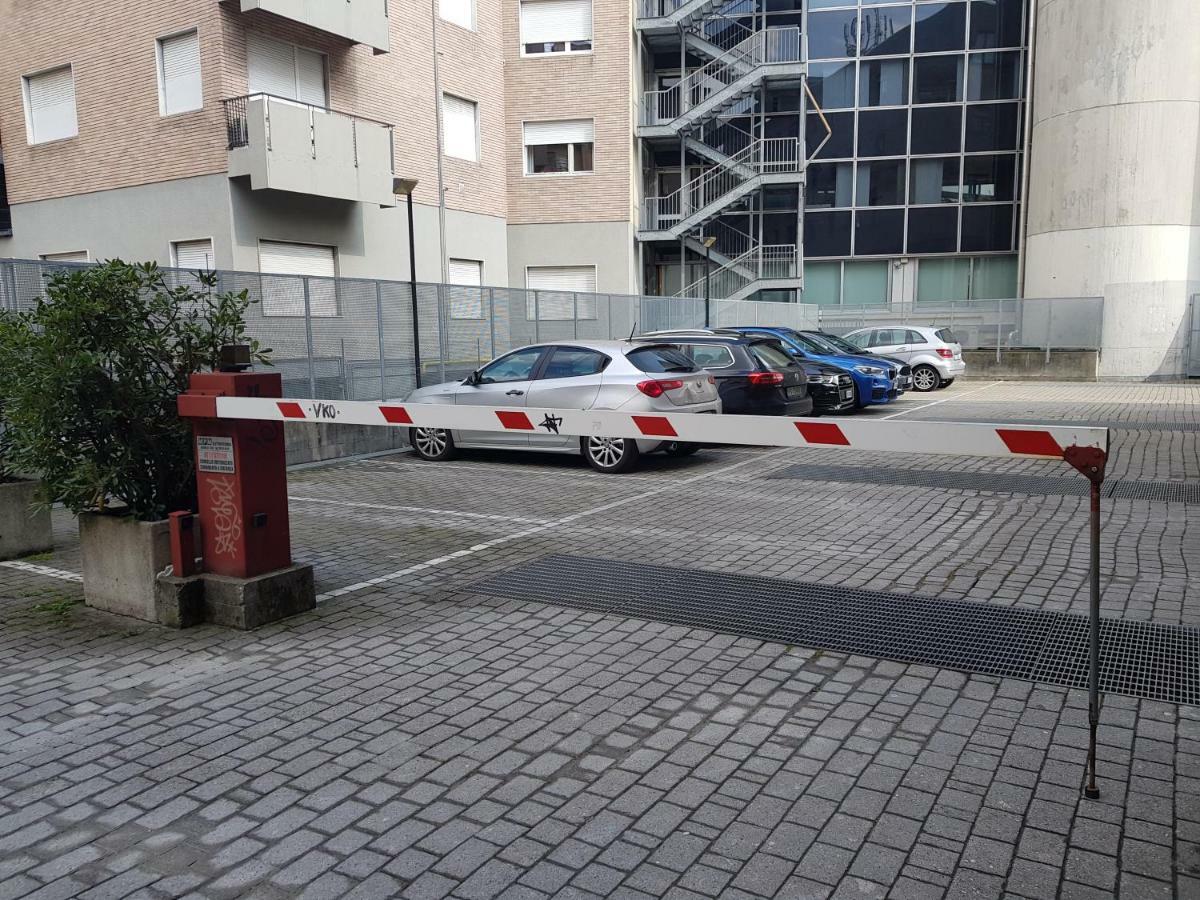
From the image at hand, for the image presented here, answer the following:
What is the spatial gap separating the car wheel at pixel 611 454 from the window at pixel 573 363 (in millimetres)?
811

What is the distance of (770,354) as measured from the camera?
1398 cm

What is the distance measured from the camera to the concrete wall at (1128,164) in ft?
87.8

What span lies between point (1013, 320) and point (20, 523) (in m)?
28.2

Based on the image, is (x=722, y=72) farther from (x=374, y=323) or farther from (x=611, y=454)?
(x=611, y=454)

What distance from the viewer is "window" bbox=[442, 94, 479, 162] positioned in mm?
23984

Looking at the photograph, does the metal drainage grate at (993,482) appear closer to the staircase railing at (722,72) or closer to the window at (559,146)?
the window at (559,146)

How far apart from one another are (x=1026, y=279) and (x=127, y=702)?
31.2 metres

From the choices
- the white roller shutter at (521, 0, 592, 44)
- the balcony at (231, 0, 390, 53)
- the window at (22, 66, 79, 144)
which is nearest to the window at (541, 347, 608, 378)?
the balcony at (231, 0, 390, 53)

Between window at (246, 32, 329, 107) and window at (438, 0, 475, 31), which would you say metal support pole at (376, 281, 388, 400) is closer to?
window at (246, 32, 329, 107)

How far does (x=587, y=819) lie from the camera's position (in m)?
3.37

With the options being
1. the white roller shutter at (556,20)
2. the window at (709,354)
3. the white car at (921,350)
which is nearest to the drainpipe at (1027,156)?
the white car at (921,350)

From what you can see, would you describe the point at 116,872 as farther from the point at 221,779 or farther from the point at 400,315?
the point at 400,315

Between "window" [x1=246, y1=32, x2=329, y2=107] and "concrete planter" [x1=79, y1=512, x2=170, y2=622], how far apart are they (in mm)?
14057

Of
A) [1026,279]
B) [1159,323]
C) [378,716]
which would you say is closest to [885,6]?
[1026,279]
